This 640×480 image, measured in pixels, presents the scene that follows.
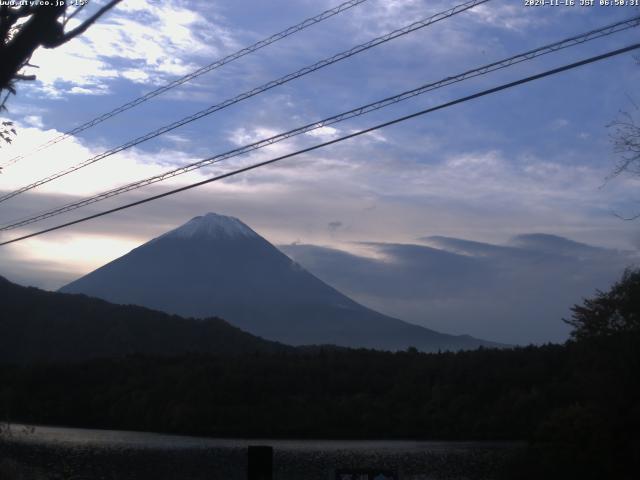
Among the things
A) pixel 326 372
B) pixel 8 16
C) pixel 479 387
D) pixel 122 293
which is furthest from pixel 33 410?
pixel 122 293

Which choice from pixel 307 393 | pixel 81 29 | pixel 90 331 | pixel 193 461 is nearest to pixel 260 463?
pixel 81 29

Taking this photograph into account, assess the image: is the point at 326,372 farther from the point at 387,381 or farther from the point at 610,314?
the point at 610,314

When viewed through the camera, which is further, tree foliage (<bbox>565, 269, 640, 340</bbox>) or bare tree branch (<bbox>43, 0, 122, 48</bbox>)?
tree foliage (<bbox>565, 269, 640, 340</bbox>)

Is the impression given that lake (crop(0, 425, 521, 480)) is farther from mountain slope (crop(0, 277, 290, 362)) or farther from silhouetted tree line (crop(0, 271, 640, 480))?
mountain slope (crop(0, 277, 290, 362))

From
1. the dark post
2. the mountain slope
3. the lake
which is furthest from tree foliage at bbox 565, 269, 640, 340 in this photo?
the mountain slope

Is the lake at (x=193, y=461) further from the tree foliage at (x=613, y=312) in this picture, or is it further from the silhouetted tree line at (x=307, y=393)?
the silhouetted tree line at (x=307, y=393)

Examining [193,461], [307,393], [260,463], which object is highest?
[307,393]

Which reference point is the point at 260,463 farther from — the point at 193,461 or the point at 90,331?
the point at 90,331
